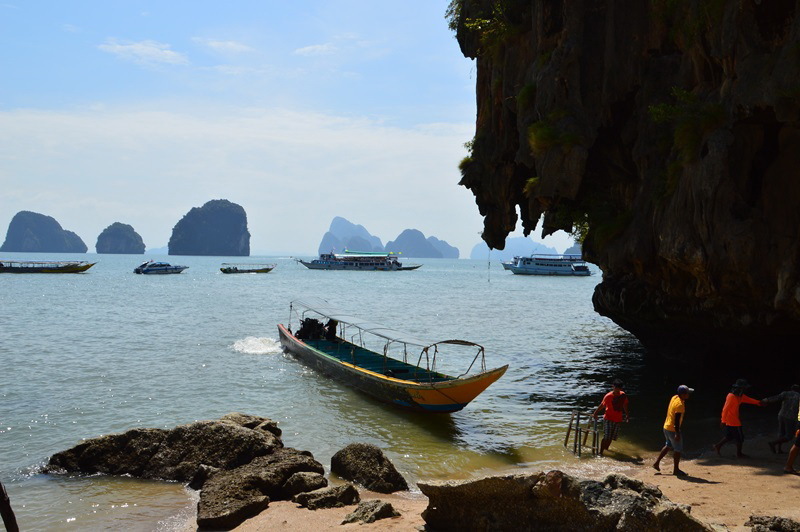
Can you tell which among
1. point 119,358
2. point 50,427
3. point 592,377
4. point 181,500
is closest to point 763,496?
point 181,500

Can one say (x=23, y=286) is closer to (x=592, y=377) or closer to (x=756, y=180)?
(x=592, y=377)

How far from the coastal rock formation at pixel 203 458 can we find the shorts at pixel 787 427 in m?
9.34

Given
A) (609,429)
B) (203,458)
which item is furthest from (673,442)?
(203,458)

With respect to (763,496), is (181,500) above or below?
below

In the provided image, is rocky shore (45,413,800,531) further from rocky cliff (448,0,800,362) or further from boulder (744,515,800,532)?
rocky cliff (448,0,800,362)

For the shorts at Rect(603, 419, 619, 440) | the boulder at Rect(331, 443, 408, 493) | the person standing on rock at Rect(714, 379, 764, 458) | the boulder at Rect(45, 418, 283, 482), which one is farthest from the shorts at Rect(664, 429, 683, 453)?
the boulder at Rect(45, 418, 283, 482)

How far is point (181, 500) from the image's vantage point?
12641 millimetres

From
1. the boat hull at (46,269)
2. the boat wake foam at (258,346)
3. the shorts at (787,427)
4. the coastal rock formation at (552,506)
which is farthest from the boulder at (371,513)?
the boat hull at (46,269)

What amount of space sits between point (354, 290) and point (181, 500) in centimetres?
6801

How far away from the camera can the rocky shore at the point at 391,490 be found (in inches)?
324

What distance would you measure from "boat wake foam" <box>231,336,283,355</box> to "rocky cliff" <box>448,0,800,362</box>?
1220 cm

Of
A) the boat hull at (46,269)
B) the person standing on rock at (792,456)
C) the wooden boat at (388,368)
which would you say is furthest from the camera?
the boat hull at (46,269)

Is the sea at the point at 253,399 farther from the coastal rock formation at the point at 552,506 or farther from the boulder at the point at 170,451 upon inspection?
the coastal rock formation at the point at 552,506

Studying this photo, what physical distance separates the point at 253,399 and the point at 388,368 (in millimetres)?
4732
